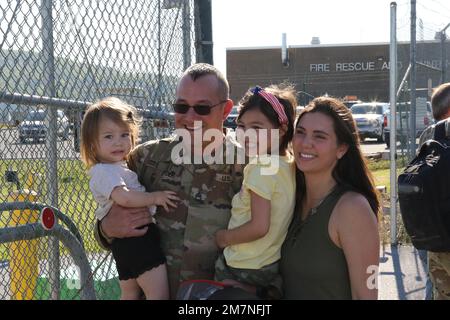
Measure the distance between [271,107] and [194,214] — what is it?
56 centimetres

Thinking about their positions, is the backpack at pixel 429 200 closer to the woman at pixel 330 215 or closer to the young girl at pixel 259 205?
the woman at pixel 330 215

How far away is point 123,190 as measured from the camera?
8.77ft

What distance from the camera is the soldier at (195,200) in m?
2.62

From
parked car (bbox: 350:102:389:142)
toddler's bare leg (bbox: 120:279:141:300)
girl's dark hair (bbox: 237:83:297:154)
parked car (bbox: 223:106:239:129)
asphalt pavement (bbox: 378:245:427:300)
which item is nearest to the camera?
girl's dark hair (bbox: 237:83:297:154)

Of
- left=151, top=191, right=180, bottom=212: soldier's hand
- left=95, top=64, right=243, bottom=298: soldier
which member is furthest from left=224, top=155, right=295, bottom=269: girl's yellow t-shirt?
left=151, top=191, right=180, bottom=212: soldier's hand

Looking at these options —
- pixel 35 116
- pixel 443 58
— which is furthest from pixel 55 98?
pixel 443 58

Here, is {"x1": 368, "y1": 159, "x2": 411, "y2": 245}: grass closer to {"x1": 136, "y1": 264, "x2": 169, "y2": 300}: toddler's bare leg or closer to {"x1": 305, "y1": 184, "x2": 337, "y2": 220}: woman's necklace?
{"x1": 305, "y1": 184, "x2": 337, "y2": 220}: woman's necklace

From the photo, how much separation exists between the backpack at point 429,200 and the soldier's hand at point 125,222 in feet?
5.25

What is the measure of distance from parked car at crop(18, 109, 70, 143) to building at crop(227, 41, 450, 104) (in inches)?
1754

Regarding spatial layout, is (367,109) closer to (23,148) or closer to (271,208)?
(23,148)

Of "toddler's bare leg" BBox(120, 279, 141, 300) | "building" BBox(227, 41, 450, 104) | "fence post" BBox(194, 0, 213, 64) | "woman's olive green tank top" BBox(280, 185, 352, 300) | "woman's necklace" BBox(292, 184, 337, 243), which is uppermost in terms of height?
"building" BBox(227, 41, 450, 104)

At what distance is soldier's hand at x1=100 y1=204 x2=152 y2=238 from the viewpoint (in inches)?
105

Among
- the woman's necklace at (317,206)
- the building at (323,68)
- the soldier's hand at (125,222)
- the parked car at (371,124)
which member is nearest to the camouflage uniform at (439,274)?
the woman's necklace at (317,206)
